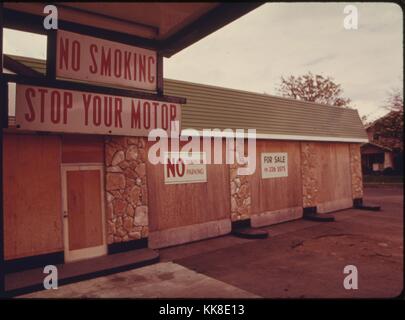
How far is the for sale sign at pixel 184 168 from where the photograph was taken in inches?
341

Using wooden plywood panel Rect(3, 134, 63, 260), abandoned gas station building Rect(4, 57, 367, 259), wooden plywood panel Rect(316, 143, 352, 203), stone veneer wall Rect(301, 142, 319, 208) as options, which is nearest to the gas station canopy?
abandoned gas station building Rect(4, 57, 367, 259)

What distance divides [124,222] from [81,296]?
2.47 m

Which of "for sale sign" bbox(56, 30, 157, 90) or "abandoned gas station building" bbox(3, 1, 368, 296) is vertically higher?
"for sale sign" bbox(56, 30, 157, 90)

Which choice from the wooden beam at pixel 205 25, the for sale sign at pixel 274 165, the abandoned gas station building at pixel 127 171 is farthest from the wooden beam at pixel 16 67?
the for sale sign at pixel 274 165

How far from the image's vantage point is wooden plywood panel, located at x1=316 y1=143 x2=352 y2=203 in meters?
13.0

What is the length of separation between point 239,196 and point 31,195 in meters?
6.04

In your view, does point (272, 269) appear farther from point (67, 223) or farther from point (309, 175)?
point (309, 175)

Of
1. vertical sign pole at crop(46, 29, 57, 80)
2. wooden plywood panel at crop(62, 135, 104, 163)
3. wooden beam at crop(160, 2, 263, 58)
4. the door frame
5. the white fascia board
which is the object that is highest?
wooden beam at crop(160, 2, 263, 58)

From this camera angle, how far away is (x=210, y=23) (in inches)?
141

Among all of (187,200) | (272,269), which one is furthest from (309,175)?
(272,269)

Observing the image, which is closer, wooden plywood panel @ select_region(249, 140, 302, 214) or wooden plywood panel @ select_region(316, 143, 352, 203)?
wooden plywood panel @ select_region(249, 140, 302, 214)

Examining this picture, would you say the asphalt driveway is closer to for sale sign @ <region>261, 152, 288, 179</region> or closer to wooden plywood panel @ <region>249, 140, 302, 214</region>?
wooden plywood panel @ <region>249, 140, 302, 214</region>

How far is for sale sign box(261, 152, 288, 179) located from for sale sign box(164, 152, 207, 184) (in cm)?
261
